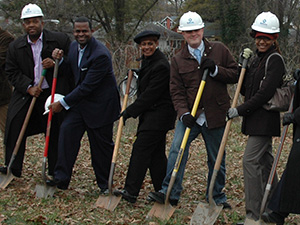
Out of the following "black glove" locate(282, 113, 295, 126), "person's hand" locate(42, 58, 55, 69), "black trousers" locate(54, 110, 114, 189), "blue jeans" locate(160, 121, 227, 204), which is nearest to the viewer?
"black glove" locate(282, 113, 295, 126)

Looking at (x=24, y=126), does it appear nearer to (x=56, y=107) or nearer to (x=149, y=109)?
(x=56, y=107)

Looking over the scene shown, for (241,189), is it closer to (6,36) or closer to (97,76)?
(97,76)

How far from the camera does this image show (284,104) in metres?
5.28

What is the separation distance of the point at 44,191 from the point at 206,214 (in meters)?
2.28

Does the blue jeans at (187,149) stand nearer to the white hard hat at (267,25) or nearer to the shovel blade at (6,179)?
the white hard hat at (267,25)

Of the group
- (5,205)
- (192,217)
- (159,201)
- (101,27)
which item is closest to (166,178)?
(159,201)

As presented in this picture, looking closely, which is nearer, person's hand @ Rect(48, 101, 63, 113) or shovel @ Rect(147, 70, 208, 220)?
shovel @ Rect(147, 70, 208, 220)

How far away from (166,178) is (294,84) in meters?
1.78

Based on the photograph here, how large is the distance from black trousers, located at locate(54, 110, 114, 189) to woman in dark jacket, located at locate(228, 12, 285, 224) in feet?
6.53

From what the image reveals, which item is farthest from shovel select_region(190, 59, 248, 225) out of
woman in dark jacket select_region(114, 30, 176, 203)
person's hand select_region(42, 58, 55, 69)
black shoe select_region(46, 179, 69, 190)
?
person's hand select_region(42, 58, 55, 69)

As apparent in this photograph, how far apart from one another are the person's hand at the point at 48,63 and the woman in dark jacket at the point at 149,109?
1.28 metres

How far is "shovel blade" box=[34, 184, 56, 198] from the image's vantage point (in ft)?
22.1

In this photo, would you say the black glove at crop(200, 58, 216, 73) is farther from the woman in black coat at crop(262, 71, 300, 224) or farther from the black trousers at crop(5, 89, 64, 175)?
the black trousers at crop(5, 89, 64, 175)

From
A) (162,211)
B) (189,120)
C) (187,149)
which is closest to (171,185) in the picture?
(162,211)
